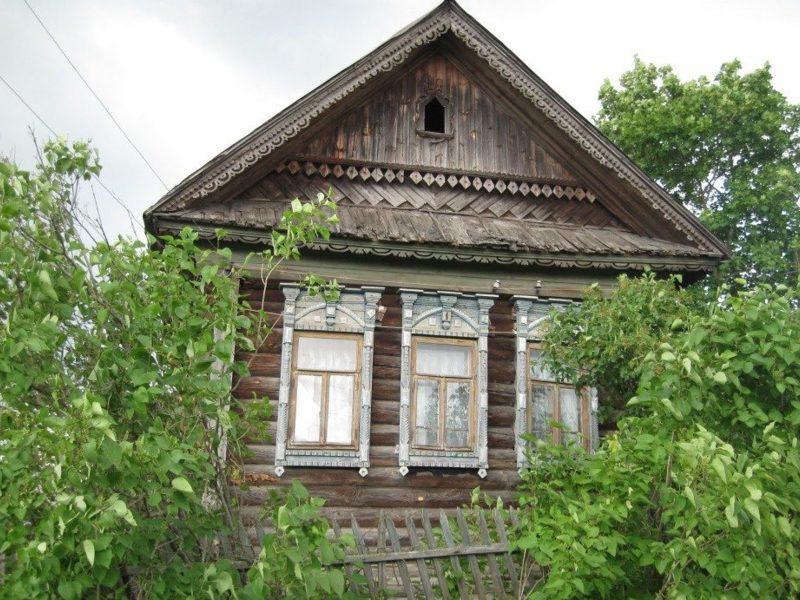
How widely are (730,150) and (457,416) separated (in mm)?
15609

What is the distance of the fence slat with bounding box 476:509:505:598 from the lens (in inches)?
242

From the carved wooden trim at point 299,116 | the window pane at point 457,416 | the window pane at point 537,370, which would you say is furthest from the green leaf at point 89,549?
the window pane at point 537,370

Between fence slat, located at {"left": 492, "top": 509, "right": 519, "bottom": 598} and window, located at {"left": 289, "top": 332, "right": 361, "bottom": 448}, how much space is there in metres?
3.03

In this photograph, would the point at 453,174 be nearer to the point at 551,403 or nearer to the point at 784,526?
the point at 551,403

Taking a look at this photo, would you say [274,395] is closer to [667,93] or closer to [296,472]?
[296,472]

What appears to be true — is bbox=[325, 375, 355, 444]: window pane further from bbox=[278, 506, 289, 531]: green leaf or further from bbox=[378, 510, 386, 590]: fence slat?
bbox=[278, 506, 289, 531]: green leaf

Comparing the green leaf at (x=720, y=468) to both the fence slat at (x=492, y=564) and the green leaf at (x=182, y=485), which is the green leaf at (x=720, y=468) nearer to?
the fence slat at (x=492, y=564)

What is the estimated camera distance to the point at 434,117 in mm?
11133

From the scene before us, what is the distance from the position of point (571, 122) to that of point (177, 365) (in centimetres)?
703

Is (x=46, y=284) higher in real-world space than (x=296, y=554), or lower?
higher

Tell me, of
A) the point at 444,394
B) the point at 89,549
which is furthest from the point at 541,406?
the point at 89,549

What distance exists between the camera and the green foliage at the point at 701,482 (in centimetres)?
450

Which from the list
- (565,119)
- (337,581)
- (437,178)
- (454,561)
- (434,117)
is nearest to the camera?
(337,581)

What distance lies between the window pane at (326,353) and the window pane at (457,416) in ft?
4.06
